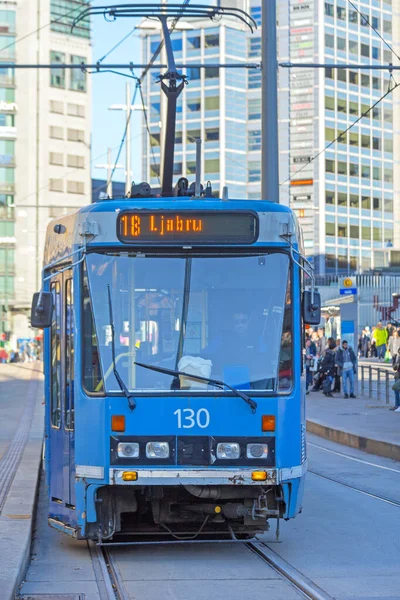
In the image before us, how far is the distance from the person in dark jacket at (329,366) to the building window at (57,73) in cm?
6455

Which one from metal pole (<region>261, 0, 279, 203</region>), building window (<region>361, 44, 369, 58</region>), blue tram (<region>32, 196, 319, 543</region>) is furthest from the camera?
building window (<region>361, 44, 369, 58</region>)

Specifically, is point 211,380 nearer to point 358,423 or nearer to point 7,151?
point 358,423

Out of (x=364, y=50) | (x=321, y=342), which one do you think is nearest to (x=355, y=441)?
(x=321, y=342)

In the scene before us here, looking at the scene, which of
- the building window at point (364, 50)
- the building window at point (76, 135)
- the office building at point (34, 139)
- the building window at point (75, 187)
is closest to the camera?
the building window at point (364, 50)

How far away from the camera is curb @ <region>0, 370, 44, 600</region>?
24.4 ft

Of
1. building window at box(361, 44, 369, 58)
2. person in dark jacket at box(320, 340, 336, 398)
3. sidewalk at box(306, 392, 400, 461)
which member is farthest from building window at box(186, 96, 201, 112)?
sidewalk at box(306, 392, 400, 461)

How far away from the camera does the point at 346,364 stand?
29078 millimetres

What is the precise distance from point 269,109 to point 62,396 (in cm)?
1030

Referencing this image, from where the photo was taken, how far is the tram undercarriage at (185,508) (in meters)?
8.62

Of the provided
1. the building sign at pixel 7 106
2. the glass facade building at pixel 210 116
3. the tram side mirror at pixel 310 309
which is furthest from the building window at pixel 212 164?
the tram side mirror at pixel 310 309

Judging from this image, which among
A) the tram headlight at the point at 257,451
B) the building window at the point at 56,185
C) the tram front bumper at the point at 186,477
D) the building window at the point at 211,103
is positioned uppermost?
the building window at the point at 211,103

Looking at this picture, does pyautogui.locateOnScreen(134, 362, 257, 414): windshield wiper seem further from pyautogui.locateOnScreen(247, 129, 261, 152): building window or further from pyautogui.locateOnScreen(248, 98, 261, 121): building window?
pyautogui.locateOnScreen(248, 98, 261, 121): building window

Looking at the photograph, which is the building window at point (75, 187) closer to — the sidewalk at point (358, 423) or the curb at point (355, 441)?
the sidewalk at point (358, 423)

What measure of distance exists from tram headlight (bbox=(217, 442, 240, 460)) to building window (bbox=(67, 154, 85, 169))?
87219mm
